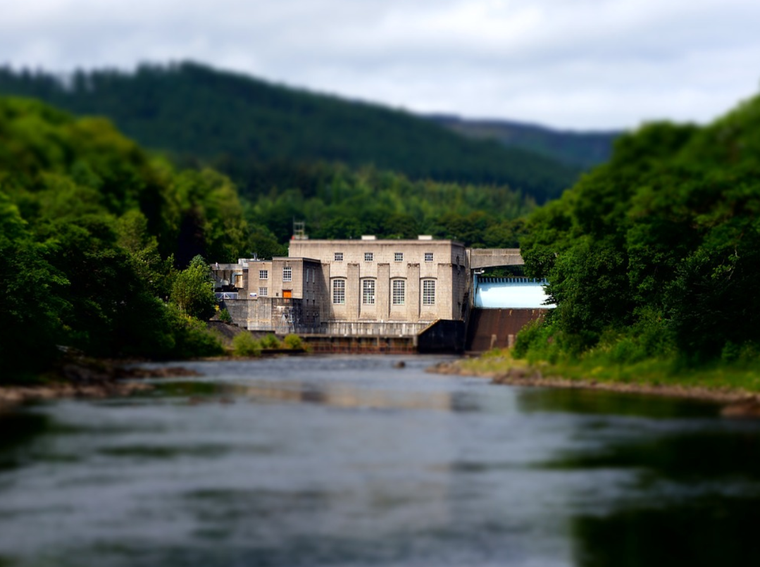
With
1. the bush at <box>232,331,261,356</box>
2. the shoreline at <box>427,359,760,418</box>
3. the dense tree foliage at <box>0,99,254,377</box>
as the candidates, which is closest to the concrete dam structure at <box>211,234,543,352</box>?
the dense tree foliage at <box>0,99,254,377</box>

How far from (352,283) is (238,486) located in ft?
464

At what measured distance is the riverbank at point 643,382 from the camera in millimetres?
75812

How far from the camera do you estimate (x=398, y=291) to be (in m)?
189

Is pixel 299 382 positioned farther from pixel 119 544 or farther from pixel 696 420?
pixel 119 544

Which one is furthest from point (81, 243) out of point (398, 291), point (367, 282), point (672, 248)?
point (398, 291)

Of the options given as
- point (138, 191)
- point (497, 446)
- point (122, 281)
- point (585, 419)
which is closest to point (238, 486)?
point (497, 446)

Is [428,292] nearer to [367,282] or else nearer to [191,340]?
[367,282]

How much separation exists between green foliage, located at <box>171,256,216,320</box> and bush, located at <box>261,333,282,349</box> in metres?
7.28

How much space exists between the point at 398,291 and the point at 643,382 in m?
104

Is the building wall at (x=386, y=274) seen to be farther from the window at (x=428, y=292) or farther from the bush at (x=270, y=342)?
the bush at (x=270, y=342)

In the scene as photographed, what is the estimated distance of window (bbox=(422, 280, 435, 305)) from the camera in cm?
18675

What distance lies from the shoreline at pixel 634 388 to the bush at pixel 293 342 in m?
45.4

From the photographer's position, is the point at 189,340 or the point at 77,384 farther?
the point at 189,340

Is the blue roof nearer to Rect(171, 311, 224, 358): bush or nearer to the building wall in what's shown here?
the building wall
